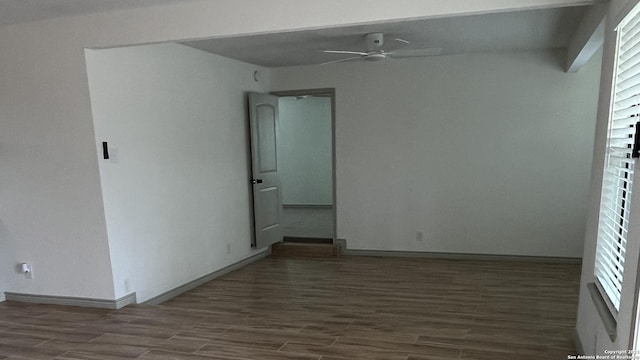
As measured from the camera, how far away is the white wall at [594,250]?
1796 millimetres

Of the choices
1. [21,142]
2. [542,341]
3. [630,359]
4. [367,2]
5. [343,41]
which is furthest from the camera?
[343,41]

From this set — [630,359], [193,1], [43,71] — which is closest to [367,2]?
[193,1]

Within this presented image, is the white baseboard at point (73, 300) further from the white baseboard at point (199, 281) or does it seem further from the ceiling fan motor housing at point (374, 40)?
the ceiling fan motor housing at point (374, 40)

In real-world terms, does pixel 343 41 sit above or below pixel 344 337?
above

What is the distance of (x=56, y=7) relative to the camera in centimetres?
315

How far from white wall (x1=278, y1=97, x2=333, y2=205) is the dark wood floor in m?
4.57

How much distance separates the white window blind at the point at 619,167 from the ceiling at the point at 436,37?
4.47 ft

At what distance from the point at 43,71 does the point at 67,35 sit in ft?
1.35

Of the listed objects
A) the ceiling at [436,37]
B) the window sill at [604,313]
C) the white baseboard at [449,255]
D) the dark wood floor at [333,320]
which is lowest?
the white baseboard at [449,255]

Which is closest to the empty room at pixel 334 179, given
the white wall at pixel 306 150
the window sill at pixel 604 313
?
the window sill at pixel 604 313

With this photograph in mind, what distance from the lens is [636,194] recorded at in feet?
5.95

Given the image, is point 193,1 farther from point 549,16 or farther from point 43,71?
point 549,16

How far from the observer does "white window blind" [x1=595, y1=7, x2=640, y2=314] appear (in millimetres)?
2025

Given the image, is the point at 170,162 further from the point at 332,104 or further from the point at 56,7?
the point at 332,104
